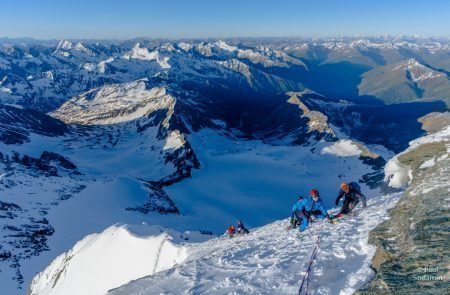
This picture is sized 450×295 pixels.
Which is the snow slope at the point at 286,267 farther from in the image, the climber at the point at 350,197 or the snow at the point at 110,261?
the snow at the point at 110,261

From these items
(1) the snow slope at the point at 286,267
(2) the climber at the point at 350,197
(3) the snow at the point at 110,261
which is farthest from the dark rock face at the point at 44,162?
(2) the climber at the point at 350,197

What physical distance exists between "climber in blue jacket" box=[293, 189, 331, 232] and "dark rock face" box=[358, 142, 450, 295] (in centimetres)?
510

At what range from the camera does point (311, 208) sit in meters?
28.9

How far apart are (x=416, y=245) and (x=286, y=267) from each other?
6.35 m

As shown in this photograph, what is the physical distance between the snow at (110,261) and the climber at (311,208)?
1313 centimetres

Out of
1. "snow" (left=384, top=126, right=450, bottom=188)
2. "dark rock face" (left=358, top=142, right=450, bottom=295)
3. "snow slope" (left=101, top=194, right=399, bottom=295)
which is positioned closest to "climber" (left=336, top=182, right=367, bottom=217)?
"snow slope" (left=101, top=194, right=399, bottom=295)

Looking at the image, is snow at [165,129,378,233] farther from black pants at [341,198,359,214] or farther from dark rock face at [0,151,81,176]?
black pants at [341,198,359,214]

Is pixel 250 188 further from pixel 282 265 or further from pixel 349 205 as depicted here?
pixel 282 265

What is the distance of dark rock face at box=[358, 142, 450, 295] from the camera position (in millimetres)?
15086

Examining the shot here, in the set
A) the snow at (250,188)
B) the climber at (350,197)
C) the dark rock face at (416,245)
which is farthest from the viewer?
the snow at (250,188)

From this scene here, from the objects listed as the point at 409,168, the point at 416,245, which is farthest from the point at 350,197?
the point at 409,168

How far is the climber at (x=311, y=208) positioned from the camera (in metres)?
28.3

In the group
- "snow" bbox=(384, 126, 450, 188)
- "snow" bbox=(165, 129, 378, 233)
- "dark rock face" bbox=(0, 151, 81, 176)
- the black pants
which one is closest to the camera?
the black pants

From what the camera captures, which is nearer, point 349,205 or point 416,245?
point 416,245
